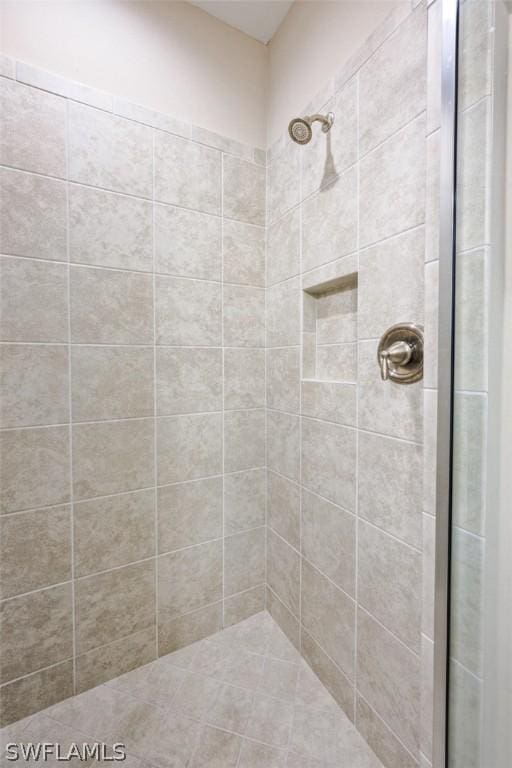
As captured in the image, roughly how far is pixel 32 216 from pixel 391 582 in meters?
1.42

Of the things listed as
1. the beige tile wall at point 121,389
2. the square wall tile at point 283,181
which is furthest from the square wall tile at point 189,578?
the square wall tile at point 283,181

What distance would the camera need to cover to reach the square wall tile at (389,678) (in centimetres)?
81

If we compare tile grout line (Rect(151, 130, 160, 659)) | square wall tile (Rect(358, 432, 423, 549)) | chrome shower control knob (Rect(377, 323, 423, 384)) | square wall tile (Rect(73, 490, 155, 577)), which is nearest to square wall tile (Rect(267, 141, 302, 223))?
tile grout line (Rect(151, 130, 160, 659))

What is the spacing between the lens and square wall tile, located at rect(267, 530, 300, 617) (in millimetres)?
1262

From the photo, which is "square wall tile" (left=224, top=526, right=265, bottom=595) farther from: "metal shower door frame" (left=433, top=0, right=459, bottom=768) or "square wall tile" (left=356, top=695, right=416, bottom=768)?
"metal shower door frame" (left=433, top=0, right=459, bottom=768)

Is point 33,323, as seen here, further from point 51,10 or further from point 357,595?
point 357,595

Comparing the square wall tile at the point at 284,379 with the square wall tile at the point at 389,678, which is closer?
the square wall tile at the point at 389,678

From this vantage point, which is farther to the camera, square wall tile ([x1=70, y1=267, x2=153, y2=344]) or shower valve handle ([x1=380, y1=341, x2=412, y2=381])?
square wall tile ([x1=70, y1=267, x2=153, y2=344])

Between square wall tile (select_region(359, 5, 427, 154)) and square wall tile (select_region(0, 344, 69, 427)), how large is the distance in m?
1.08

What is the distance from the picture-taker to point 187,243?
1.24 m

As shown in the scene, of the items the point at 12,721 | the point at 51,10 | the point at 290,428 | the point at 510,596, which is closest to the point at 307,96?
the point at 51,10

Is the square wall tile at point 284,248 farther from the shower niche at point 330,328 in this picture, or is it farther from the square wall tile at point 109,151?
the square wall tile at point 109,151

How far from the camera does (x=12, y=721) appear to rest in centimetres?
101

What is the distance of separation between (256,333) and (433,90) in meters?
0.88
